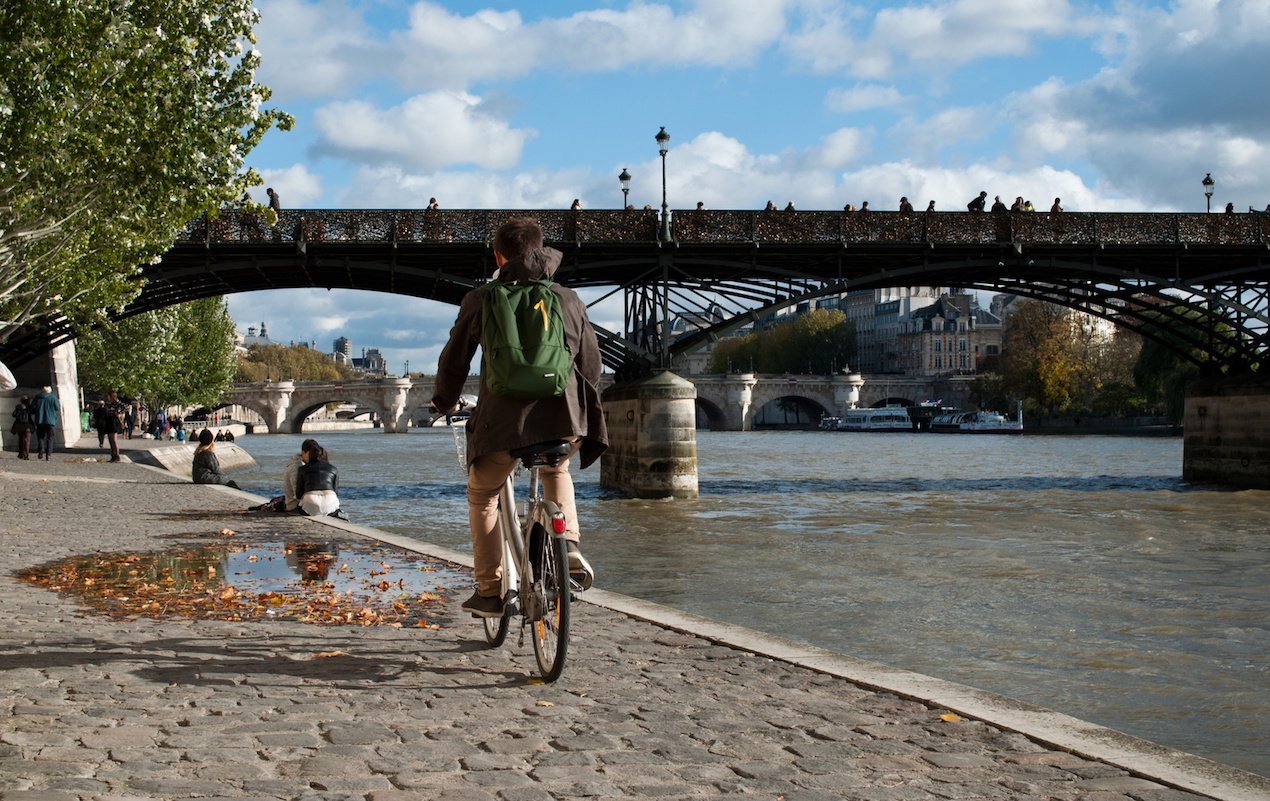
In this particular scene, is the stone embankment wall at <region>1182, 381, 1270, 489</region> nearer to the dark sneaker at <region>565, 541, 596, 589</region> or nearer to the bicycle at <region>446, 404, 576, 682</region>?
the bicycle at <region>446, 404, 576, 682</region>

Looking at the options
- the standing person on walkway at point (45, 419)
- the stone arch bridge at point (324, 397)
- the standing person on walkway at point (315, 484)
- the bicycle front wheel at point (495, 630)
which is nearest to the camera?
the bicycle front wheel at point (495, 630)

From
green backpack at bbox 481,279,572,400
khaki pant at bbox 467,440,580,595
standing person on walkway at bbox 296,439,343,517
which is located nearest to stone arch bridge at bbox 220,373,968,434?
standing person on walkway at bbox 296,439,343,517

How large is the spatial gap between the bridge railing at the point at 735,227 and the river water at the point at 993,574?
5.34 metres

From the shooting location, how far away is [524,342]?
5324 millimetres

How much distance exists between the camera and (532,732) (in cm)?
468

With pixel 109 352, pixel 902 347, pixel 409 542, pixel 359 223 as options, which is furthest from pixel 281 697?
pixel 902 347

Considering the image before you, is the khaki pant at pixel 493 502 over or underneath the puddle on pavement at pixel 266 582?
over

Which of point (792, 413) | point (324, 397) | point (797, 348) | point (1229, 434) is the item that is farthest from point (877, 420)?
point (1229, 434)

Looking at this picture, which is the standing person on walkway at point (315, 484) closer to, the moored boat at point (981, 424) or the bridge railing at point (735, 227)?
the bridge railing at point (735, 227)

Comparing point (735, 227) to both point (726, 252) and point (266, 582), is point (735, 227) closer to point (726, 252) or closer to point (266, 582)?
point (726, 252)

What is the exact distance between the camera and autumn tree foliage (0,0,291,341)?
1852cm

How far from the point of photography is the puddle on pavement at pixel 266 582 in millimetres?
7590

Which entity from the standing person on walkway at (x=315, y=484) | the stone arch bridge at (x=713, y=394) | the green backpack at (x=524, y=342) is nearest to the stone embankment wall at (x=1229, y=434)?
the standing person on walkway at (x=315, y=484)

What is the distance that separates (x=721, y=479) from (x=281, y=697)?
32400 mm
